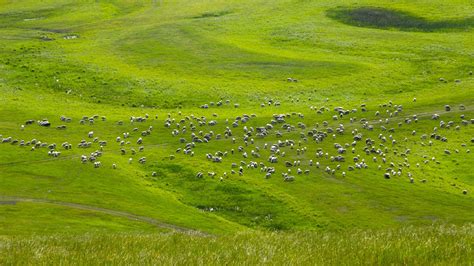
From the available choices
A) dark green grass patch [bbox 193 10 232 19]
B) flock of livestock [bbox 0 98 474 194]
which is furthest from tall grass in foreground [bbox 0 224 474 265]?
dark green grass patch [bbox 193 10 232 19]

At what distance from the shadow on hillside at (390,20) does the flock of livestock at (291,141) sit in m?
62.8

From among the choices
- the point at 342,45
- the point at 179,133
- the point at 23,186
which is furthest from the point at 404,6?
the point at 23,186

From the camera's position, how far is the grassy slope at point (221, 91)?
56688mm

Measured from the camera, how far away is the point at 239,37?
445 ft

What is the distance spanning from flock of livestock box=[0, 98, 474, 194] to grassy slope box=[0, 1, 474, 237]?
Answer: 86cm

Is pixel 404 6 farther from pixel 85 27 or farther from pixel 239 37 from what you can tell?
pixel 85 27

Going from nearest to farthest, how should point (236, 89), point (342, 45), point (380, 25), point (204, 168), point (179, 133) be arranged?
point (204, 168), point (179, 133), point (236, 89), point (342, 45), point (380, 25)

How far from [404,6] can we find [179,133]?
10047 cm

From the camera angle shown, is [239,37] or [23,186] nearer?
[23,186]

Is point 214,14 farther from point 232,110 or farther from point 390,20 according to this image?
point 232,110

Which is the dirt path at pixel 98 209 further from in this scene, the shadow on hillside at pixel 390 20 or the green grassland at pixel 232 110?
the shadow on hillside at pixel 390 20

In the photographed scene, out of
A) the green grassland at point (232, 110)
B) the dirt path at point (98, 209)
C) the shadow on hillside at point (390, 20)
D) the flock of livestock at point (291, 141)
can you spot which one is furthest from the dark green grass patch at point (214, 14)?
the dirt path at point (98, 209)

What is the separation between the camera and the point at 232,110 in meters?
90.9

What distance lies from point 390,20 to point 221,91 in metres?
67.5
